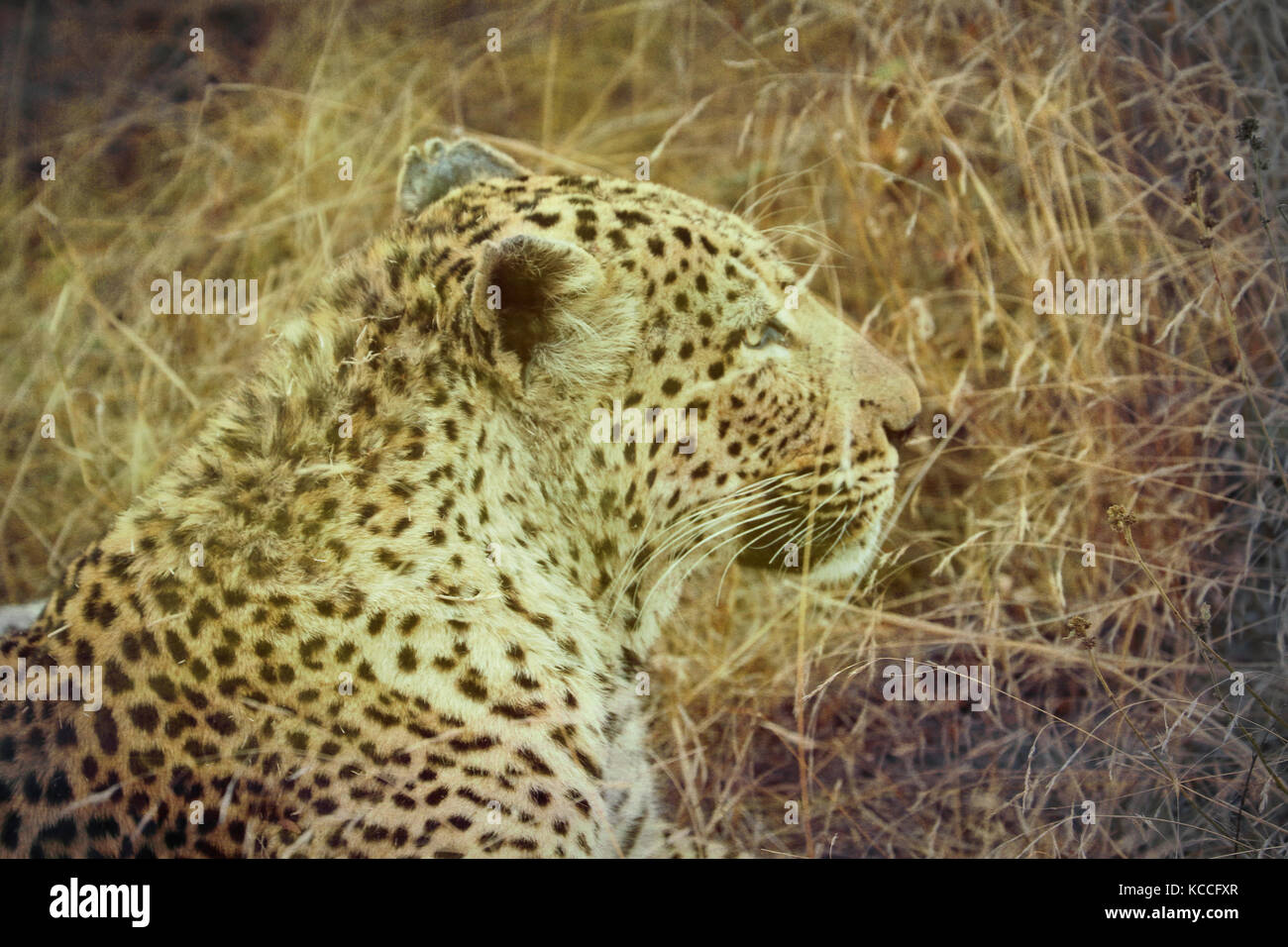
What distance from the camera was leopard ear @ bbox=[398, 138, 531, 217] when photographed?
3502mm

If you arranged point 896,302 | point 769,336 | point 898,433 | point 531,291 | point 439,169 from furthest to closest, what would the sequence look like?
1. point 896,302
2. point 439,169
3. point 898,433
4. point 769,336
5. point 531,291

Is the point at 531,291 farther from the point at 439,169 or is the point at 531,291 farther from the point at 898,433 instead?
the point at 898,433

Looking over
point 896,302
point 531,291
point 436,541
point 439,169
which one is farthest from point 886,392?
point 896,302

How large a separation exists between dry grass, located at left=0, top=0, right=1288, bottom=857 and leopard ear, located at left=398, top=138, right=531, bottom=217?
1.02 metres

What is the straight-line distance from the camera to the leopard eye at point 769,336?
318cm

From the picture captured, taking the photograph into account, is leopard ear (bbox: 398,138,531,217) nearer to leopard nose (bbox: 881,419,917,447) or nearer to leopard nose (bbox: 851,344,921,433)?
leopard nose (bbox: 851,344,921,433)

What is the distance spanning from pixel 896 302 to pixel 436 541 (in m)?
2.66

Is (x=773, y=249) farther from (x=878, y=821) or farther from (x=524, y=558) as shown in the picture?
(x=878, y=821)

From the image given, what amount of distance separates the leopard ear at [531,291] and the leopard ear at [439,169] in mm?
788

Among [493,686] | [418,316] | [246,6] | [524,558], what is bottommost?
[493,686]

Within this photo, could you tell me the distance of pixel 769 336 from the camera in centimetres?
324

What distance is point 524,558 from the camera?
299 centimetres

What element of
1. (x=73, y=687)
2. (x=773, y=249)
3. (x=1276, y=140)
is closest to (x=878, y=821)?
(x=773, y=249)

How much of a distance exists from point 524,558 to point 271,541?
0.63 m
